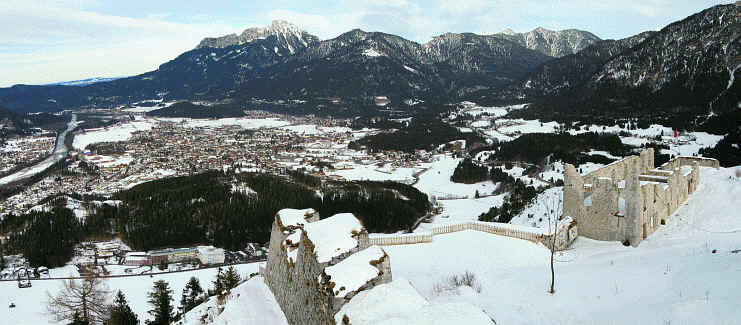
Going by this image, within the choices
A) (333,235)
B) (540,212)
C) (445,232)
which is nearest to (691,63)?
(540,212)

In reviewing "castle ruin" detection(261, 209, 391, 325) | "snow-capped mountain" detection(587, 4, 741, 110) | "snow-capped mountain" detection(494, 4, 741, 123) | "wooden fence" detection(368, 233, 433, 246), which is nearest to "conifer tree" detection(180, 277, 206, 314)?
"castle ruin" detection(261, 209, 391, 325)

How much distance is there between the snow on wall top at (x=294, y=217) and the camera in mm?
14977

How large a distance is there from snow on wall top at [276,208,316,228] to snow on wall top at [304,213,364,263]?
1.98 m

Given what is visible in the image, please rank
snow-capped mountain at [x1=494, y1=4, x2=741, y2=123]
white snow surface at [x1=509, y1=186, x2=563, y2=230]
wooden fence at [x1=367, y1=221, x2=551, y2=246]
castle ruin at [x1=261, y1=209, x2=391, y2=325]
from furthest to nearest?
1. snow-capped mountain at [x1=494, y1=4, x2=741, y2=123]
2. white snow surface at [x1=509, y1=186, x2=563, y2=230]
3. wooden fence at [x1=367, y1=221, x2=551, y2=246]
4. castle ruin at [x1=261, y1=209, x2=391, y2=325]

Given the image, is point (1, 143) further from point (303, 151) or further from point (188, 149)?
point (303, 151)

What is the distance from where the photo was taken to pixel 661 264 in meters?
13.2

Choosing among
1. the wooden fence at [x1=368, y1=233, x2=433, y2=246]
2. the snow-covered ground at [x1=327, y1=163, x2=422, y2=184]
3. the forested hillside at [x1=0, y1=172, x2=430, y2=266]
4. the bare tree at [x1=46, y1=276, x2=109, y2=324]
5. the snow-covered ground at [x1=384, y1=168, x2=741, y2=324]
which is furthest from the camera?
the snow-covered ground at [x1=327, y1=163, x2=422, y2=184]

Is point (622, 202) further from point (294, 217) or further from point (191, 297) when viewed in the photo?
point (191, 297)

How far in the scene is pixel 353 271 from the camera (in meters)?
9.58

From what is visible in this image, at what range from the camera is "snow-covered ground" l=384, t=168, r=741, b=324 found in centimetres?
1017

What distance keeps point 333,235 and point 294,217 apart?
399cm

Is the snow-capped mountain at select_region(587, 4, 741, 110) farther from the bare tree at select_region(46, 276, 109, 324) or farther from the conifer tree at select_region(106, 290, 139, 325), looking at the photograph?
the bare tree at select_region(46, 276, 109, 324)

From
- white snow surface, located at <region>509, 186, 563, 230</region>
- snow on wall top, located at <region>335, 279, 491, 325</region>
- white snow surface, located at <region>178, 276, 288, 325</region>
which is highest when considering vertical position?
snow on wall top, located at <region>335, 279, 491, 325</region>

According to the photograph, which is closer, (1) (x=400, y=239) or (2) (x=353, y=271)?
(2) (x=353, y=271)
